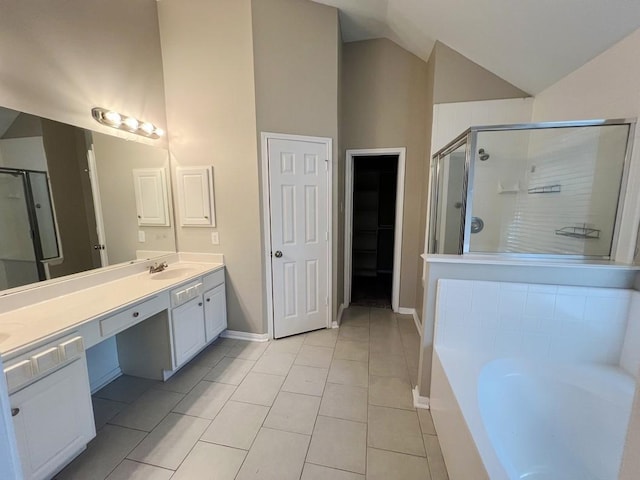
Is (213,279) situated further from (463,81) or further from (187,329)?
(463,81)

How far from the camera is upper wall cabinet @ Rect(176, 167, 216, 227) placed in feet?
8.66

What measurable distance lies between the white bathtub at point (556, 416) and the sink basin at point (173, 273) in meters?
2.35

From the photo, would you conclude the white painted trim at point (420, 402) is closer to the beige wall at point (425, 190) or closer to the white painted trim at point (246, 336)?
the beige wall at point (425, 190)

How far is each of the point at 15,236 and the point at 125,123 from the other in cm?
118

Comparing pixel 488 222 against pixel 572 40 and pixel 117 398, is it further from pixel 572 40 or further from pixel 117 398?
A: pixel 117 398

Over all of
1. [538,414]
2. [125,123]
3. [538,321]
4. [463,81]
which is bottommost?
[538,414]

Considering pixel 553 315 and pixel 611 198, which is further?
pixel 611 198

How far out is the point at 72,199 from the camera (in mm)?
1896

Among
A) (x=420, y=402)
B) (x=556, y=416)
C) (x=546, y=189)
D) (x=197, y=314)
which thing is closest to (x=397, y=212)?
(x=546, y=189)

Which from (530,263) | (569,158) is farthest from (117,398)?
(569,158)

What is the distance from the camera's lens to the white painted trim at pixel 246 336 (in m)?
2.79

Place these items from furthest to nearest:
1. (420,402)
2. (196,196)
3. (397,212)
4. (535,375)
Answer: (397,212) < (196,196) < (420,402) < (535,375)

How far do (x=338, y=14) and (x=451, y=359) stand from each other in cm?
315

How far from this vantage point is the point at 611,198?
5.91 ft
